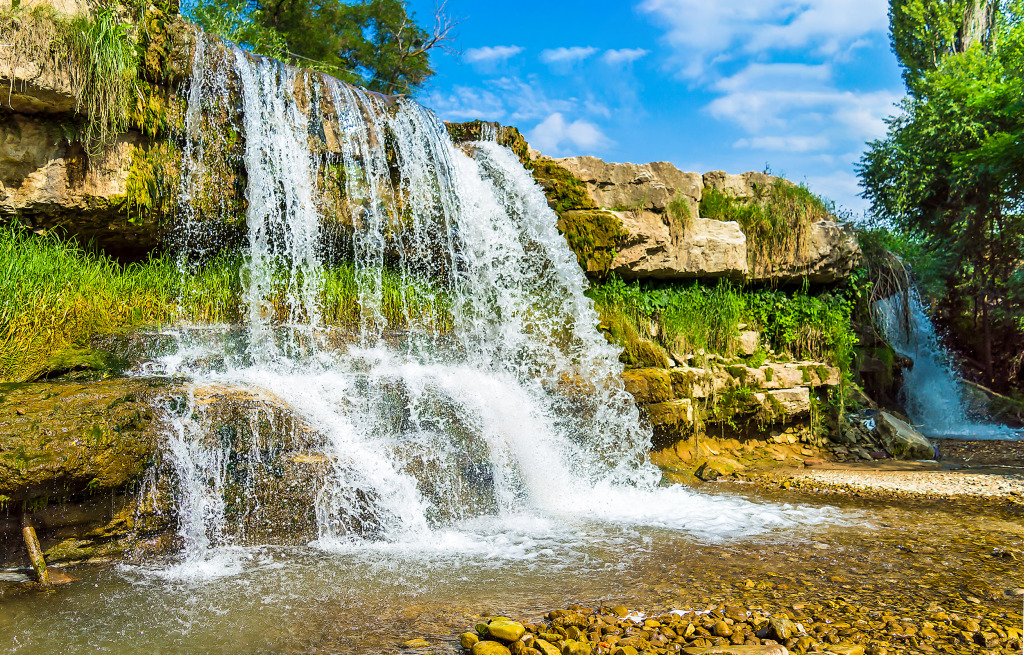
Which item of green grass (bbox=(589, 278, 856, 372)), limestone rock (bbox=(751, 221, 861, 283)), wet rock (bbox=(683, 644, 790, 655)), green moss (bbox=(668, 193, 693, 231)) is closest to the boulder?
green grass (bbox=(589, 278, 856, 372))

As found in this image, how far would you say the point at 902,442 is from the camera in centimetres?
715

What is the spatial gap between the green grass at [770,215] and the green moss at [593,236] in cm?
178

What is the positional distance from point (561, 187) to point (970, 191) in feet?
23.6

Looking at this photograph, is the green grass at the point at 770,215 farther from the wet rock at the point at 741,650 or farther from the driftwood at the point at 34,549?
the driftwood at the point at 34,549

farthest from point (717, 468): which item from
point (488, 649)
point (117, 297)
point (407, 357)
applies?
point (117, 297)

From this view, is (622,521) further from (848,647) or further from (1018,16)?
(1018,16)

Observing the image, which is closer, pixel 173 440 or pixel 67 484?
pixel 67 484

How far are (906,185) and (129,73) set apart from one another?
37.2ft

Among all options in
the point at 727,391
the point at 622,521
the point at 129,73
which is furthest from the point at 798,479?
the point at 129,73

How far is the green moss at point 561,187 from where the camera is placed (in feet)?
26.2

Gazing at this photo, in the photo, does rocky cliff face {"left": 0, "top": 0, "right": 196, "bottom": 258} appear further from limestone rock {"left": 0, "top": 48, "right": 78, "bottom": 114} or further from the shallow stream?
the shallow stream

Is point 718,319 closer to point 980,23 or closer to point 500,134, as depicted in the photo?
point 500,134

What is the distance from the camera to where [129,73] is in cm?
553

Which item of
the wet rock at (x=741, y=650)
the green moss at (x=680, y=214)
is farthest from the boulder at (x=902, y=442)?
the wet rock at (x=741, y=650)
